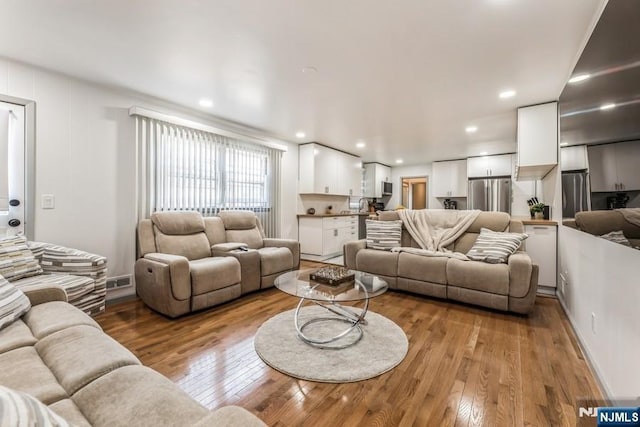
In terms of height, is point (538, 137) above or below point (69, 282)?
above

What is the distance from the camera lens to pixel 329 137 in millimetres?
5250

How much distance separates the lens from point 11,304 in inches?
56.1

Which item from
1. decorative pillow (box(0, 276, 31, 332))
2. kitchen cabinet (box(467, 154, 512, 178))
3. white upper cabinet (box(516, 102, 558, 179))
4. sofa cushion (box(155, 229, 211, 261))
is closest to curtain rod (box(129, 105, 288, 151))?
sofa cushion (box(155, 229, 211, 261))

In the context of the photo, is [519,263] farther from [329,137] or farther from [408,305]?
[329,137]

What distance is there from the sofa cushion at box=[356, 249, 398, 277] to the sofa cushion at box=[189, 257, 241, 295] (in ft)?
5.28

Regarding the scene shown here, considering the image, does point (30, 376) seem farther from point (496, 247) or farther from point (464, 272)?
point (496, 247)

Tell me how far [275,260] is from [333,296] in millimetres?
1683

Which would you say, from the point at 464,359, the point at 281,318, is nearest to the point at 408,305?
the point at 464,359

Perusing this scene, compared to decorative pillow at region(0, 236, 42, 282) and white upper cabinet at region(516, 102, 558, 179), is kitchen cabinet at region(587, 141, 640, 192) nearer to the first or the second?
white upper cabinet at region(516, 102, 558, 179)

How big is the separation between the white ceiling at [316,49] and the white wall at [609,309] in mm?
1556

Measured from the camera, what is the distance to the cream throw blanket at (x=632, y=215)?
1.19 metres

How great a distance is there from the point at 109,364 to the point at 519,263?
10.6 feet

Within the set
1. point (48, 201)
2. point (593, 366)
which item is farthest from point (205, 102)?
point (593, 366)

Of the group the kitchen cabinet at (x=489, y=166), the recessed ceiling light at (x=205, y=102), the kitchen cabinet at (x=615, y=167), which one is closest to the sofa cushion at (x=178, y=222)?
the recessed ceiling light at (x=205, y=102)
